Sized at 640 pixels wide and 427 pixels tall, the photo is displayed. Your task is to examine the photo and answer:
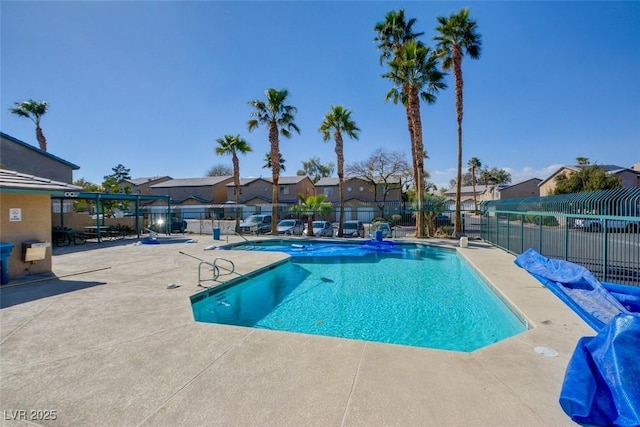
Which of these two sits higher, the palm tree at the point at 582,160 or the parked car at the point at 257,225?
the palm tree at the point at 582,160

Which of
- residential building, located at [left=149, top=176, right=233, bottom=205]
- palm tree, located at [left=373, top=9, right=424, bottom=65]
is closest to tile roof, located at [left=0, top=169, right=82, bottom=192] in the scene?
palm tree, located at [left=373, top=9, right=424, bottom=65]

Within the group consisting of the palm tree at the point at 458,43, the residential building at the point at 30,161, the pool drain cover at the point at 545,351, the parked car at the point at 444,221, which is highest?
the palm tree at the point at 458,43

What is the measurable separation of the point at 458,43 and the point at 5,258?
22274mm

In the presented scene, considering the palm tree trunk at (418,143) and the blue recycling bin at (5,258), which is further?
the palm tree trunk at (418,143)

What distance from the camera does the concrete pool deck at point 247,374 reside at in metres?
2.77

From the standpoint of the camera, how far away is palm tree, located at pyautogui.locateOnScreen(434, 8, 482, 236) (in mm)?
17312

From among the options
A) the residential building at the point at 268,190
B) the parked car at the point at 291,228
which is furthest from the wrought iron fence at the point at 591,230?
the residential building at the point at 268,190

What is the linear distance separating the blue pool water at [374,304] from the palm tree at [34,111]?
110ft

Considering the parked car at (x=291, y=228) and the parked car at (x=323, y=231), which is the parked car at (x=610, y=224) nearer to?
the parked car at (x=323, y=231)

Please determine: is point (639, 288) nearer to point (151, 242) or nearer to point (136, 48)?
point (136, 48)

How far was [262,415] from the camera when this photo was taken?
2750 millimetres

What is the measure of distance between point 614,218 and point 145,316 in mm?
9782

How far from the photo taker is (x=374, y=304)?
7832mm

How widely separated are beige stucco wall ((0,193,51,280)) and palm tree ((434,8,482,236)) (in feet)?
62.2
